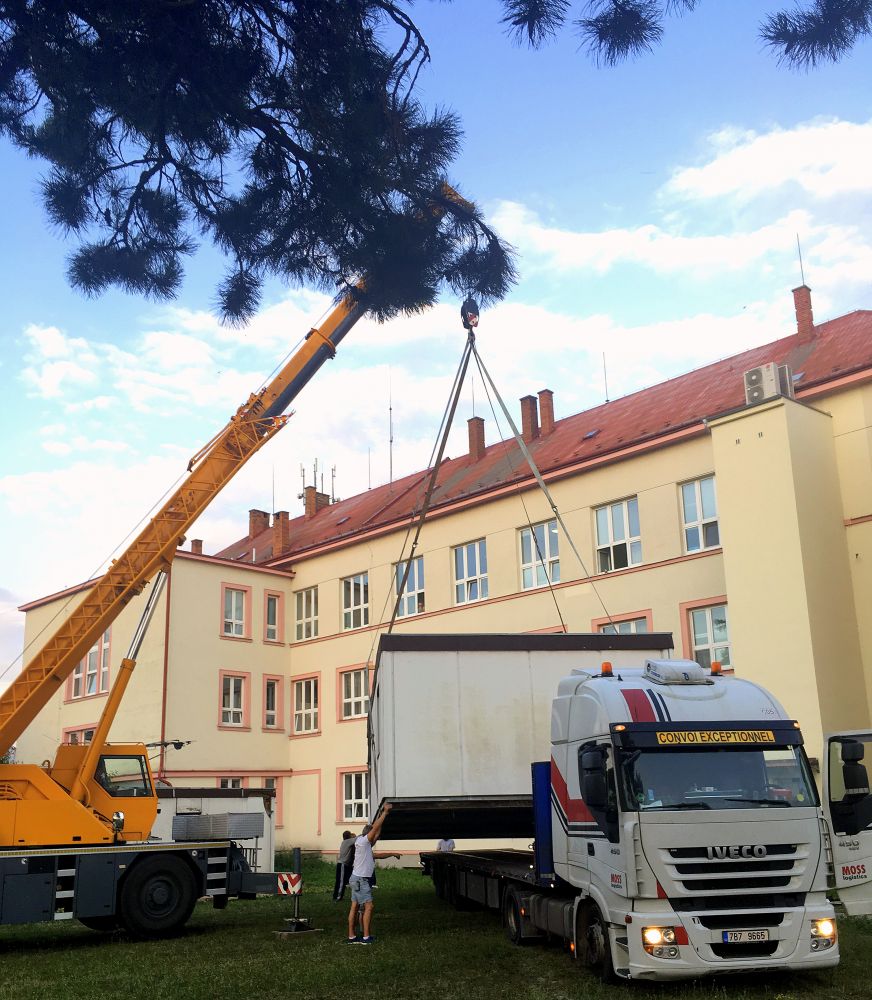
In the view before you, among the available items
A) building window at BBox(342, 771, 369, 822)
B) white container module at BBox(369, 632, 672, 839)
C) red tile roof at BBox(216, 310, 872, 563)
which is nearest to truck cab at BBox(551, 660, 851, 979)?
white container module at BBox(369, 632, 672, 839)

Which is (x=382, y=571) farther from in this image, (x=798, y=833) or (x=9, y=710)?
(x=798, y=833)

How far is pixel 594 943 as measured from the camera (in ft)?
36.2

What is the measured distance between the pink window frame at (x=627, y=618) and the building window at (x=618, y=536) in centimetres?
128

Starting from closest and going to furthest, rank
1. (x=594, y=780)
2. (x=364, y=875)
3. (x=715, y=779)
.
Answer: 1. (x=715, y=779)
2. (x=594, y=780)
3. (x=364, y=875)

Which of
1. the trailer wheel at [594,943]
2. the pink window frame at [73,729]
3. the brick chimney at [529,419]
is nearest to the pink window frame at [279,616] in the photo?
the pink window frame at [73,729]

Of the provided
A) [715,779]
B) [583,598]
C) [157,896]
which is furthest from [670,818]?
[583,598]

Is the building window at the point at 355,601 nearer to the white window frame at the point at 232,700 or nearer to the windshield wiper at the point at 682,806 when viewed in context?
the white window frame at the point at 232,700

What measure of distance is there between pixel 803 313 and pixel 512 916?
75.0 feet

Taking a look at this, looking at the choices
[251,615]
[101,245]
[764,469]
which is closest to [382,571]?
[251,615]

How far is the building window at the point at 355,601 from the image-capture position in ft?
119

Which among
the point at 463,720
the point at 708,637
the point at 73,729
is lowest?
the point at 463,720

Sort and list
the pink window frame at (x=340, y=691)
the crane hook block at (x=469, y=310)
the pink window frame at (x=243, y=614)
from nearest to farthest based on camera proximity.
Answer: the crane hook block at (x=469, y=310)
the pink window frame at (x=340, y=691)
the pink window frame at (x=243, y=614)

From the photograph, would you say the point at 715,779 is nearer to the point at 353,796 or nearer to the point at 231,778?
the point at 353,796

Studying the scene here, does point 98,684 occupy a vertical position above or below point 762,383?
below
